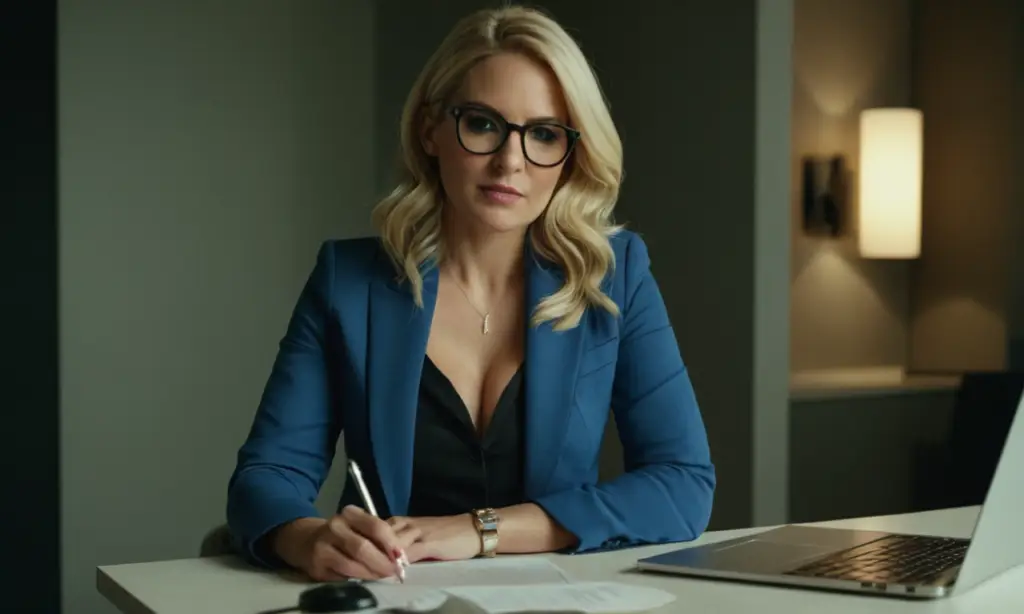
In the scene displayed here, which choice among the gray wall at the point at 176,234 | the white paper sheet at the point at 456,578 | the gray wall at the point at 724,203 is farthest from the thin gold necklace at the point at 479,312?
the gray wall at the point at 176,234

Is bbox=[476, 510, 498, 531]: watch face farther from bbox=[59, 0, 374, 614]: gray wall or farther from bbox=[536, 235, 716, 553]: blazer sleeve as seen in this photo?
bbox=[59, 0, 374, 614]: gray wall

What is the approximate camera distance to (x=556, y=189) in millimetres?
2223

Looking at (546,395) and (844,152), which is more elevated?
(844,152)

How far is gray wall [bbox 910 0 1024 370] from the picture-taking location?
16.4 feet

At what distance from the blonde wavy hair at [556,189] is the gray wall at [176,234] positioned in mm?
1976

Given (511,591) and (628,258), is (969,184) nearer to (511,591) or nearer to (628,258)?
(628,258)

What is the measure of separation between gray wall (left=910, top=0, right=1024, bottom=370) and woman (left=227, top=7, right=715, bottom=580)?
3.29 metres

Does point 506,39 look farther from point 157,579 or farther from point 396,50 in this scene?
point 396,50

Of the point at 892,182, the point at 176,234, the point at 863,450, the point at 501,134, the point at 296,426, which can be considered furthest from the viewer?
the point at 892,182

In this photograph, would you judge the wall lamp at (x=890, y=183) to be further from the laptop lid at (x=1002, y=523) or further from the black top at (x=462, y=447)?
the laptop lid at (x=1002, y=523)

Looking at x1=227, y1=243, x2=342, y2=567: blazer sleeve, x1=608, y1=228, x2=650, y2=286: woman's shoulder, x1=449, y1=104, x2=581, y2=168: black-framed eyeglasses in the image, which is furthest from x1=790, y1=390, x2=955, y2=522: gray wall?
x1=227, y1=243, x2=342, y2=567: blazer sleeve

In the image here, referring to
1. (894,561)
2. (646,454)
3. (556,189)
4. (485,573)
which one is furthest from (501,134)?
(894,561)

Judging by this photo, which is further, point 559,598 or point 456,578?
point 456,578

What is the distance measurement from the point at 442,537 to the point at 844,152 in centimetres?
384
